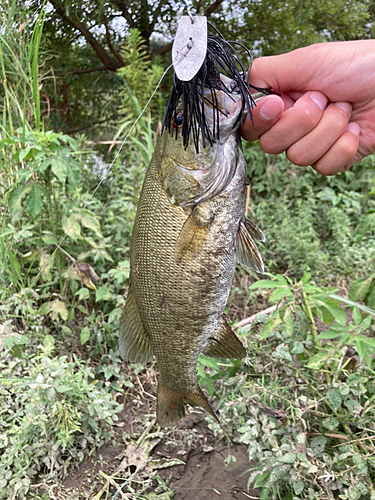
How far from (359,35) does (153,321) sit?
514 centimetres

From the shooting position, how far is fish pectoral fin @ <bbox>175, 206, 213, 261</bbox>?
3.92 feet

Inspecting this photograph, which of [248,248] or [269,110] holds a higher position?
[269,110]

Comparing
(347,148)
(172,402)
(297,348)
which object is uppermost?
(347,148)

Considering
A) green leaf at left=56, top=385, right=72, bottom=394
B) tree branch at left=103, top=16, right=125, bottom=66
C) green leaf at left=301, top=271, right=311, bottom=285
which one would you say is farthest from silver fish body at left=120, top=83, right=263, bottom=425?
tree branch at left=103, top=16, right=125, bottom=66

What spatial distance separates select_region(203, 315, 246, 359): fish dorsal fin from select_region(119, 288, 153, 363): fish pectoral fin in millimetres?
218

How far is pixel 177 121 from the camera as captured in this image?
3.79 ft

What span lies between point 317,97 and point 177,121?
1.90 ft

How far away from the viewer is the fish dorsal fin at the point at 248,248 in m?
1.32

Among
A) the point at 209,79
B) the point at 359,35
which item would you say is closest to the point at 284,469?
the point at 209,79

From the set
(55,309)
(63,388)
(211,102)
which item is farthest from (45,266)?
(211,102)

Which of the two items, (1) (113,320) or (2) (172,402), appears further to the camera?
(1) (113,320)

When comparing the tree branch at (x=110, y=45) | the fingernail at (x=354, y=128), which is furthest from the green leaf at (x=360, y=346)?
the tree branch at (x=110, y=45)

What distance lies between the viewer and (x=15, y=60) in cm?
264

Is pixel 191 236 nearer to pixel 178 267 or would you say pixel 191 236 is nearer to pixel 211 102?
pixel 178 267
